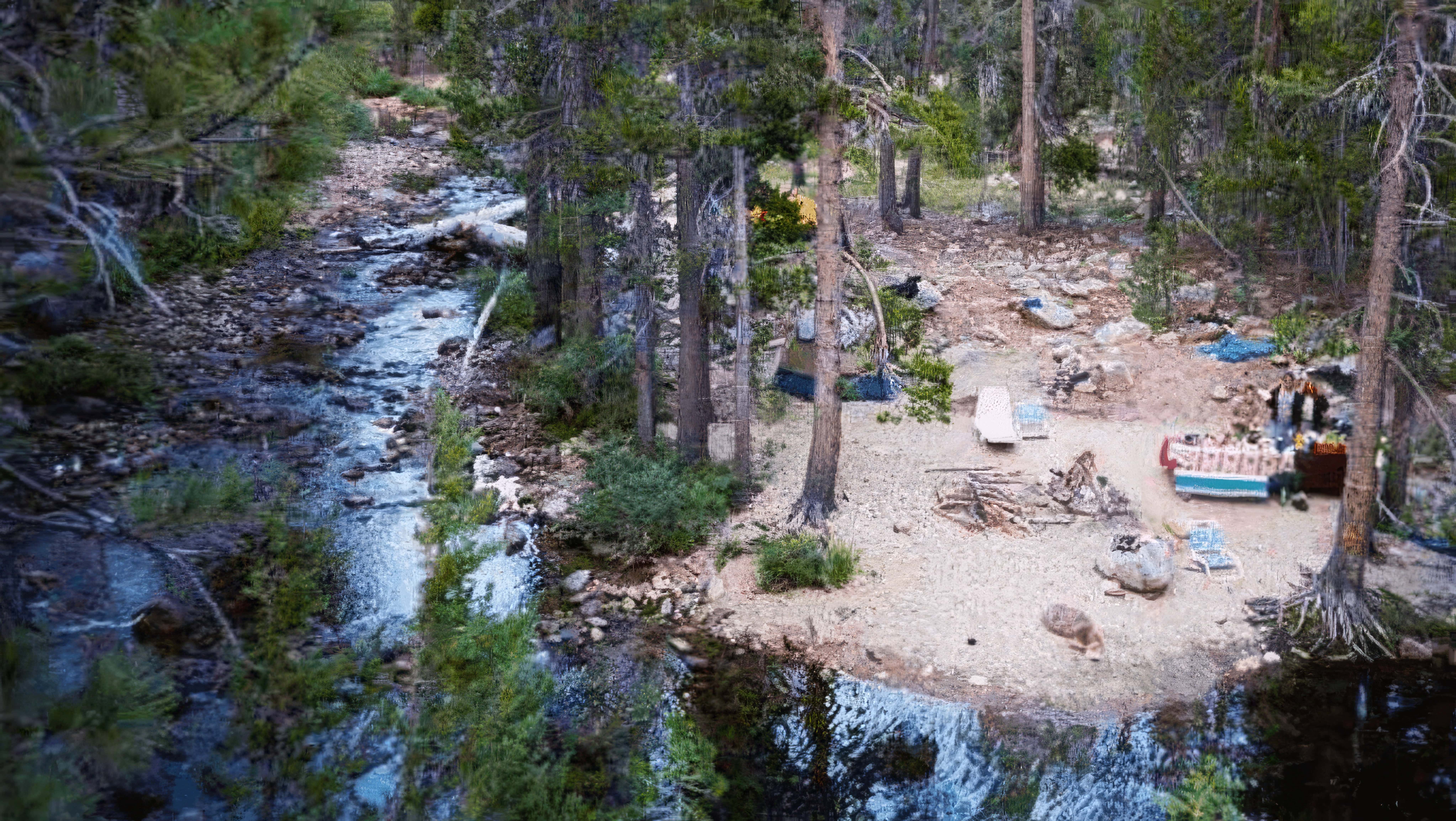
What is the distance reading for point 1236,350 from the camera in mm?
18688

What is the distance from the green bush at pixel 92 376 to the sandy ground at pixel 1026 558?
30.4 ft

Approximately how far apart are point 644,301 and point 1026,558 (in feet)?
18.7

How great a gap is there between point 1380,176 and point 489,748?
970 cm

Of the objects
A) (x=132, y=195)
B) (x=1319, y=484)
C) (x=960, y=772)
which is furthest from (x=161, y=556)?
(x=1319, y=484)

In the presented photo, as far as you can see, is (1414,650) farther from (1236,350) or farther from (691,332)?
(691,332)

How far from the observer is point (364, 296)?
2428 cm

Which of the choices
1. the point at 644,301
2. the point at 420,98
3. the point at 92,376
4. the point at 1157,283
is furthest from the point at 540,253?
the point at 420,98

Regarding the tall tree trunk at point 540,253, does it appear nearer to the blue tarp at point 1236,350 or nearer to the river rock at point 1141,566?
the river rock at point 1141,566

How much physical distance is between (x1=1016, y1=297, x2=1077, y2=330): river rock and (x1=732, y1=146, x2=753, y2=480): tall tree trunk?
22.8 ft

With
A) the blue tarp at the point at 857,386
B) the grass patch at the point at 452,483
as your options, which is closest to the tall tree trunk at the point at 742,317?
the blue tarp at the point at 857,386

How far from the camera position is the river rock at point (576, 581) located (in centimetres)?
1341

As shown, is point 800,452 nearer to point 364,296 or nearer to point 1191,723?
point 1191,723

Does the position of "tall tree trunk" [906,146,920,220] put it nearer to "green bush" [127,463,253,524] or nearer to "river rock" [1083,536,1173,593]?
Answer: "river rock" [1083,536,1173,593]

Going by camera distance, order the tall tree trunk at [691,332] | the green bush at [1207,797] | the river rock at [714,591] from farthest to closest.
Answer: the tall tree trunk at [691,332]
the river rock at [714,591]
the green bush at [1207,797]
